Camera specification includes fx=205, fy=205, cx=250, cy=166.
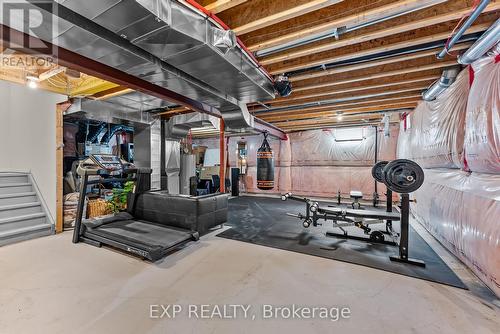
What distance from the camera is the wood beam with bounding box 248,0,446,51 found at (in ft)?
5.67

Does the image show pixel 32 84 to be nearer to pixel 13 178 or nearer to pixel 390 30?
pixel 13 178

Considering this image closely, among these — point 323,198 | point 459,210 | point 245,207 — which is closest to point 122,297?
point 459,210

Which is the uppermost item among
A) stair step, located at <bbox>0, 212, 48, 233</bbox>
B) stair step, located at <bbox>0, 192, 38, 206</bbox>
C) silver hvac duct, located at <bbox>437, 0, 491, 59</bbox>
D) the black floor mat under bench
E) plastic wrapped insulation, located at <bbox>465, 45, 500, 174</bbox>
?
silver hvac duct, located at <bbox>437, 0, 491, 59</bbox>

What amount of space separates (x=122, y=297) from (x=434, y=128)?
4832 mm

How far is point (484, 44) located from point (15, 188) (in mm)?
6902

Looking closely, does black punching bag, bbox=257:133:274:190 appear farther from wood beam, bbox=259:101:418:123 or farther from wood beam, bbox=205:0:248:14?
wood beam, bbox=205:0:248:14

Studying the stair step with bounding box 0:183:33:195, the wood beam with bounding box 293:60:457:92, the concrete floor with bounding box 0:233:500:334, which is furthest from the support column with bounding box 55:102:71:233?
the wood beam with bounding box 293:60:457:92

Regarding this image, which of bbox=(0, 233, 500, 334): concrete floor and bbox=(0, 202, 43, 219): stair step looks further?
bbox=(0, 202, 43, 219): stair step

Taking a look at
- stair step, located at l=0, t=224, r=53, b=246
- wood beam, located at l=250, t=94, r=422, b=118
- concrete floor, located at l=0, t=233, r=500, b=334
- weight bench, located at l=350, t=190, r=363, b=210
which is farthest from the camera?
weight bench, located at l=350, t=190, r=363, b=210

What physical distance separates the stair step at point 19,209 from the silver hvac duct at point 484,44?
6511mm

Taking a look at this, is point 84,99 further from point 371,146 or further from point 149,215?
point 371,146

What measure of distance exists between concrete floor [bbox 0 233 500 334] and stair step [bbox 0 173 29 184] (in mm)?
1531

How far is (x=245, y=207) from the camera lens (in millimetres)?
6266

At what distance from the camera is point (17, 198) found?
143 inches
